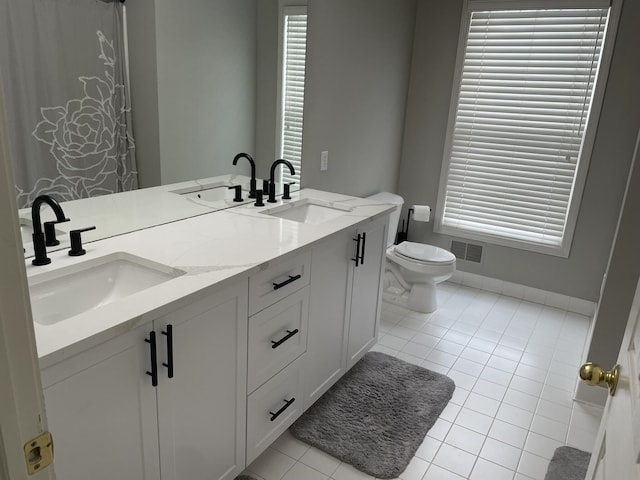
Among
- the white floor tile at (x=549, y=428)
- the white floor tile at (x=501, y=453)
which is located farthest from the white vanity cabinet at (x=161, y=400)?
the white floor tile at (x=549, y=428)

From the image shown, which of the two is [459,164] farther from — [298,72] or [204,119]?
[204,119]

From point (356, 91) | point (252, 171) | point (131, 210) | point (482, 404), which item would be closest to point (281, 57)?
point (252, 171)

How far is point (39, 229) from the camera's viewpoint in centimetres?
157

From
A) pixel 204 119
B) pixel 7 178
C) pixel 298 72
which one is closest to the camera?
pixel 7 178

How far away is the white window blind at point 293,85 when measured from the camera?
101 inches

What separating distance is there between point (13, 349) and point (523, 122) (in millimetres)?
3696

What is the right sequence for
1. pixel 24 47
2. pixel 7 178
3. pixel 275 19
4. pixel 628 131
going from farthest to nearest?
pixel 628 131
pixel 275 19
pixel 24 47
pixel 7 178

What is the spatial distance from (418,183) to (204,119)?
2.40 metres

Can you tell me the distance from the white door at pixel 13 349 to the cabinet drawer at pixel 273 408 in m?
1.25

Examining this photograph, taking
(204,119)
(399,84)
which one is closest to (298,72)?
(204,119)

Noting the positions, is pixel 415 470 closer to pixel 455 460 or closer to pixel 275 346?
Answer: pixel 455 460

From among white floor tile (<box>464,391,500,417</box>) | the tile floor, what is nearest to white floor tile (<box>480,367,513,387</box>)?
the tile floor

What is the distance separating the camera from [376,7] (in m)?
3.27

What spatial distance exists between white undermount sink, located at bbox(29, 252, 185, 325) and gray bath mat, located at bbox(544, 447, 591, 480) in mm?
1739
